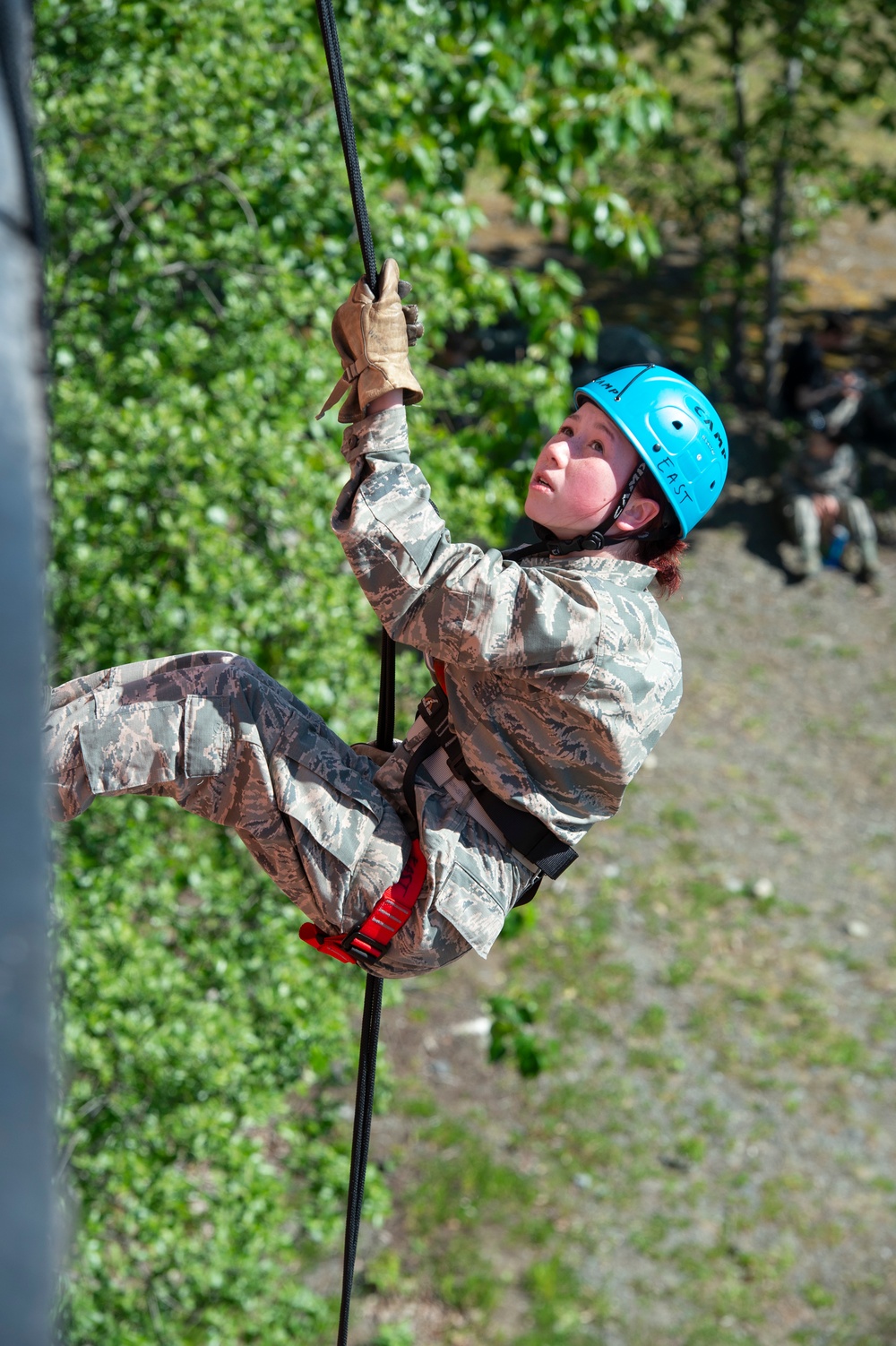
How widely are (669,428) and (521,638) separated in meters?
0.54

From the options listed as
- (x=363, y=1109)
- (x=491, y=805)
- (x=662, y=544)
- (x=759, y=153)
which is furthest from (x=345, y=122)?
(x=759, y=153)

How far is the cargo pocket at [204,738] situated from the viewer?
241 cm

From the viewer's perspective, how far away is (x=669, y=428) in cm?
239

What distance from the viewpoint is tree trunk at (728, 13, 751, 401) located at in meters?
11.1

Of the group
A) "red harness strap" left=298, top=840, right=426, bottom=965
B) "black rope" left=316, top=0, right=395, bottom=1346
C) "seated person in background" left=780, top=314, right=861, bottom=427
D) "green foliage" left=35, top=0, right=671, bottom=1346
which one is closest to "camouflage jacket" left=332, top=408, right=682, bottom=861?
"black rope" left=316, top=0, right=395, bottom=1346

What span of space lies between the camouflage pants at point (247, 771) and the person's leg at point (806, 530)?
9.36m

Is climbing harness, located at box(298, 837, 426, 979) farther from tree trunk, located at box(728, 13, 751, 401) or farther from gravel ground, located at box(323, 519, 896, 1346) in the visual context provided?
tree trunk, located at box(728, 13, 751, 401)

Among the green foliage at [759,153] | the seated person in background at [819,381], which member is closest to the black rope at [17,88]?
the green foliage at [759,153]

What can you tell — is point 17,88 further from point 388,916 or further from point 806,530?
point 806,530

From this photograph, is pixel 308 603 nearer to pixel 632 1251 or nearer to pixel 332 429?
pixel 332 429

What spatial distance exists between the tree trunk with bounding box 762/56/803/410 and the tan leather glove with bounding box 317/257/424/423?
9.95 metres

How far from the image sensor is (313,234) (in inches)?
210

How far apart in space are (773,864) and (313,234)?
5331 millimetres

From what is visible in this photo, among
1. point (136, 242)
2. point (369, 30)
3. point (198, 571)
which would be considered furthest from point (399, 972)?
point (369, 30)
